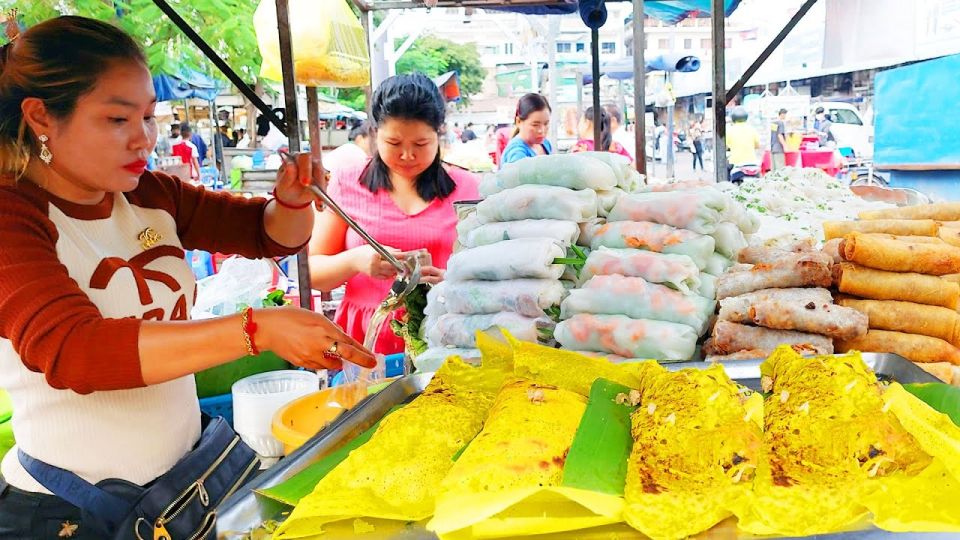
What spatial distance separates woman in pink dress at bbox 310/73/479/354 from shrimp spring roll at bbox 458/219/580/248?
27.8 inches

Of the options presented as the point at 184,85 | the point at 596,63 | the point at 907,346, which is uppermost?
→ the point at 184,85

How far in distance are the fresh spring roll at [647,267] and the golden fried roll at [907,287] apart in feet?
1.40

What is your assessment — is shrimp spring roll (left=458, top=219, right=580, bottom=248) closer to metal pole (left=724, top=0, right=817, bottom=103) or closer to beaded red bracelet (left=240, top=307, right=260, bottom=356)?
beaded red bracelet (left=240, top=307, right=260, bottom=356)

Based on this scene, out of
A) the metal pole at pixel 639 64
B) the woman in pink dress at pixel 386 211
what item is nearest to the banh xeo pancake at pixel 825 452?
the woman in pink dress at pixel 386 211

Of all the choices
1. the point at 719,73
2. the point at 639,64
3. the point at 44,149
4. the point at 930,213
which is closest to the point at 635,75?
the point at 639,64

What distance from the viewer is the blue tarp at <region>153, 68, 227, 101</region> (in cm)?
1057

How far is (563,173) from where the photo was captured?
215cm

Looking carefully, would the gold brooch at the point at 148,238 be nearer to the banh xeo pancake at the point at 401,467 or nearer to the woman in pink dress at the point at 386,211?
the banh xeo pancake at the point at 401,467

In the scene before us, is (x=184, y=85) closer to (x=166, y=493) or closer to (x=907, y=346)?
(x=166, y=493)

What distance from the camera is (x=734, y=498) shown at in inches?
36.2

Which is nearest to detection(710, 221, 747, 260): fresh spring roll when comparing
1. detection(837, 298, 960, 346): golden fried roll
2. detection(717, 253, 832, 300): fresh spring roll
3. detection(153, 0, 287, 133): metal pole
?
detection(717, 253, 832, 300): fresh spring roll

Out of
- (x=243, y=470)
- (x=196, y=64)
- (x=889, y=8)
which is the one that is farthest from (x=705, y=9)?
(x=196, y=64)

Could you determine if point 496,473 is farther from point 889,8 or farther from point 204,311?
point 889,8

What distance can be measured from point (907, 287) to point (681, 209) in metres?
0.61
